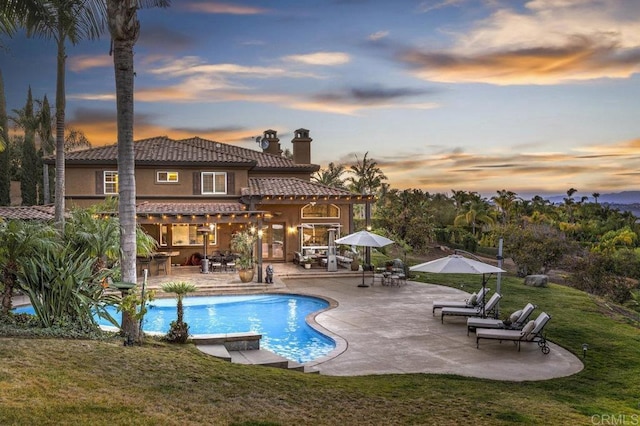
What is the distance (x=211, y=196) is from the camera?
1068 inches

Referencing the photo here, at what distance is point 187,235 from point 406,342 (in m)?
18.2

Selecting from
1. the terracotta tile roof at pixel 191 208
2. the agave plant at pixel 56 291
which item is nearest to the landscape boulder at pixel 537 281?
the terracotta tile roof at pixel 191 208

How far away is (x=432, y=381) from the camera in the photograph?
8.46 m

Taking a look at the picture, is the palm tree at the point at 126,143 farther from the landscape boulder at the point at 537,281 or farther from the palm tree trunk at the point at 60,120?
the landscape boulder at the point at 537,281

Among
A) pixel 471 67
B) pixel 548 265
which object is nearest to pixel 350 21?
pixel 471 67

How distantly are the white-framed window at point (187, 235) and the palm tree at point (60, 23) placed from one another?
12.8 m

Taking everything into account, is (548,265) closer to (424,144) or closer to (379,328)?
(424,144)

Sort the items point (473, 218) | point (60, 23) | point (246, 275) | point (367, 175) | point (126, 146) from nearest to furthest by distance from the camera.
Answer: point (126, 146) < point (60, 23) < point (246, 275) < point (367, 175) < point (473, 218)

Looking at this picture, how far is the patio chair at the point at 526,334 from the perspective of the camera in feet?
36.8

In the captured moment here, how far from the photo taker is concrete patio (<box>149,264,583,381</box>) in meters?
9.76

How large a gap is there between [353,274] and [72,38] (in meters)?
16.3

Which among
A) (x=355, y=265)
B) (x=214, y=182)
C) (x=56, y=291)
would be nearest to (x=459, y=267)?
(x=56, y=291)

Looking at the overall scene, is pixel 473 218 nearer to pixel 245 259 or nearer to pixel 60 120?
pixel 245 259

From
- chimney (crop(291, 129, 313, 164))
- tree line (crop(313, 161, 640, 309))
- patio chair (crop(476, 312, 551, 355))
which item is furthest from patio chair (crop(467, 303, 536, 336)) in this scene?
chimney (crop(291, 129, 313, 164))
